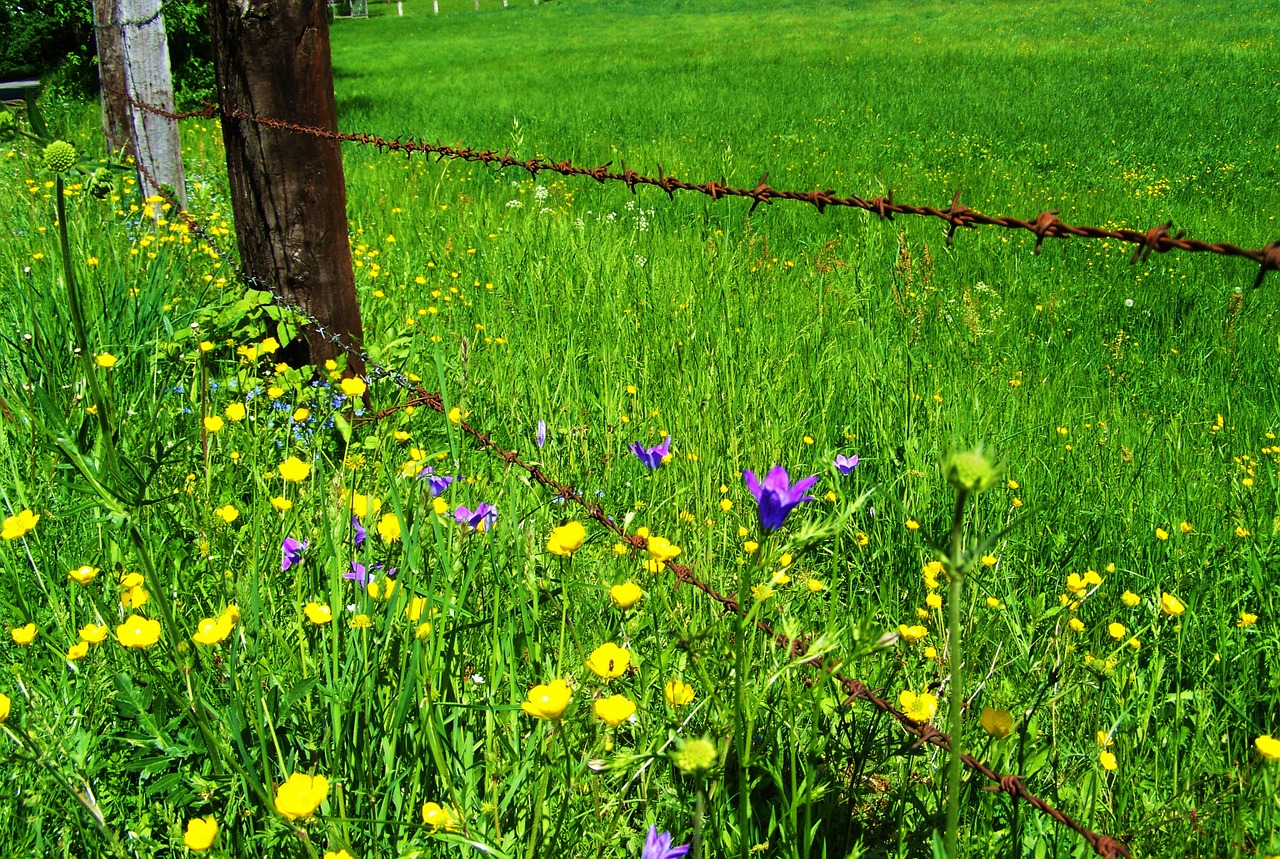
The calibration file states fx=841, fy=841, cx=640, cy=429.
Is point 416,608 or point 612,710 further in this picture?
point 416,608

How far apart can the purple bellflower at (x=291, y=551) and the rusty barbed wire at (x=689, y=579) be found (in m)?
0.39

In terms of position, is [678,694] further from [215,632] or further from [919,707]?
[215,632]

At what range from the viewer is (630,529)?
2148 millimetres

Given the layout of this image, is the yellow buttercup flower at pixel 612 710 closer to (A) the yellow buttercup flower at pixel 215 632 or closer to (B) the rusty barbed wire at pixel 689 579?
(B) the rusty barbed wire at pixel 689 579

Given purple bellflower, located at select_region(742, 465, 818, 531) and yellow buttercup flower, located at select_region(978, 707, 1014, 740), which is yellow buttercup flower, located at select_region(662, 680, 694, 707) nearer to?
purple bellflower, located at select_region(742, 465, 818, 531)

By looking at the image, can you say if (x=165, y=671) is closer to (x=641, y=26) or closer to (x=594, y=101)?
(x=594, y=101)

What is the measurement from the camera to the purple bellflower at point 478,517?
1513 mm

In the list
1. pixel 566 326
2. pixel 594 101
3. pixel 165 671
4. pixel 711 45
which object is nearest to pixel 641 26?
pixel 711 45

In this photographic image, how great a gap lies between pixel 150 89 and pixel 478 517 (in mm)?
4157

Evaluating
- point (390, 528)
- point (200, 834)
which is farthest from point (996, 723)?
point (390, 528)

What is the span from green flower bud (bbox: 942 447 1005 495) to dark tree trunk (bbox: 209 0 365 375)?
2.25 metres

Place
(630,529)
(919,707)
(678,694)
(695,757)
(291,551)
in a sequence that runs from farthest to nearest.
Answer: (630,529) < (291,551) < (919,707) < (678,694) < (695,757)

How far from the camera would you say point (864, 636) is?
2.83 feet

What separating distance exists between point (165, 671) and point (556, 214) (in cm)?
415
